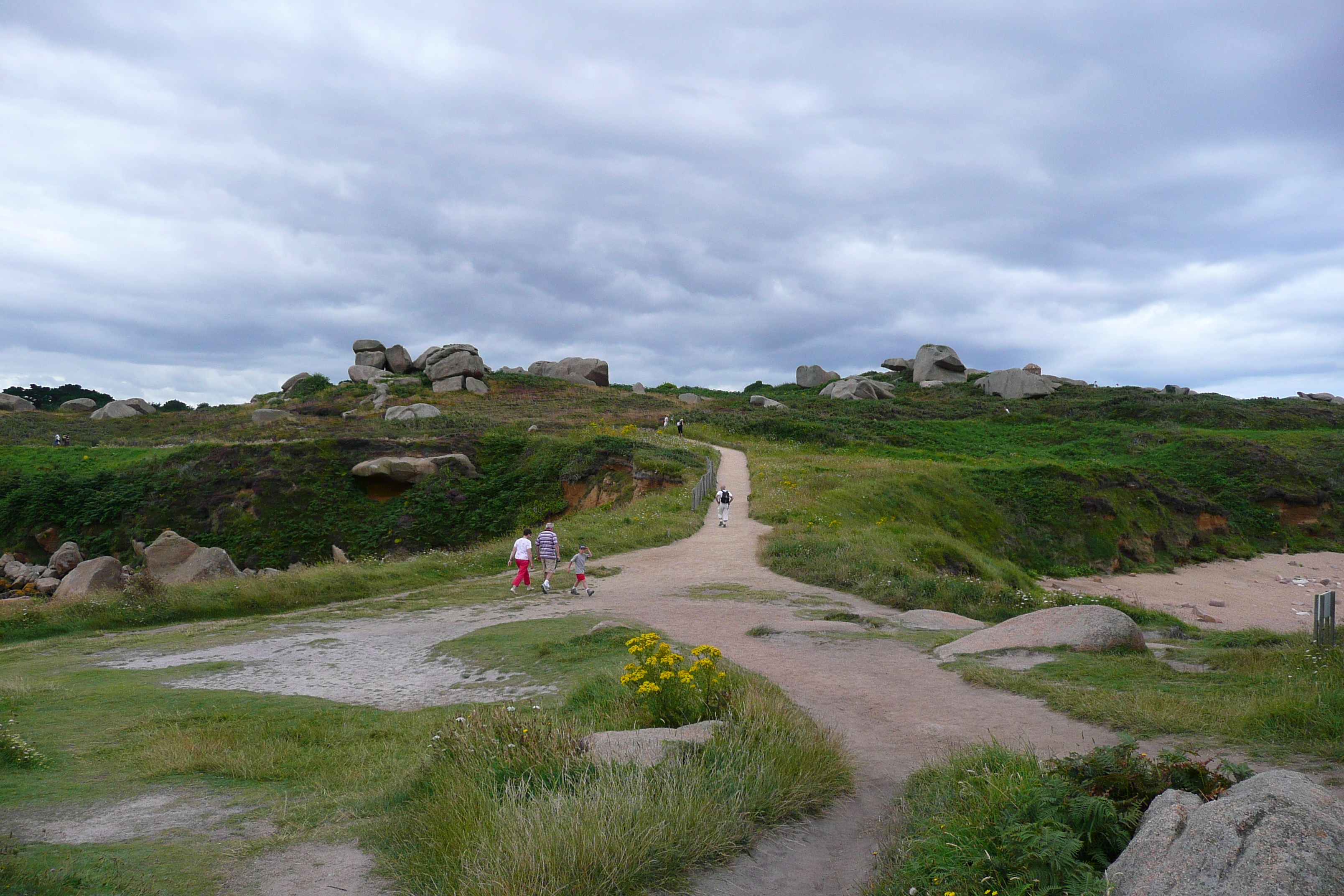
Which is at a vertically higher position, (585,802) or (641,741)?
(585,802)

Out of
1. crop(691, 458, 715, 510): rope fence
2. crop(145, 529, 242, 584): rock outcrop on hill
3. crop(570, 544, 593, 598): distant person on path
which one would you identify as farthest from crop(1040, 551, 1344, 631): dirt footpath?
crop(145, 529, 242, 584): rock outcrop on hill

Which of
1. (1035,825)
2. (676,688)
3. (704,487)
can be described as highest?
(704,487)

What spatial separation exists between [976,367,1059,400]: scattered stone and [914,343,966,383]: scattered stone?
760 cm

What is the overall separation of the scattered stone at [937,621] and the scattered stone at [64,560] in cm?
2638

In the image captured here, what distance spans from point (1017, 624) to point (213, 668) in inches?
449

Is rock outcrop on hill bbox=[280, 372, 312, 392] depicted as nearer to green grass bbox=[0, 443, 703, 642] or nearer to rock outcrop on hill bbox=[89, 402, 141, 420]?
rock outcrop on hill bbox=[89, 402, 141, 420]

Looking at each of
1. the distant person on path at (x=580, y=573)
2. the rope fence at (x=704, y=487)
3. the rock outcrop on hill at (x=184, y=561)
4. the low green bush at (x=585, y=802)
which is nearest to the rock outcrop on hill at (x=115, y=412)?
the rock outcrop on hill at (x=184, y=561)

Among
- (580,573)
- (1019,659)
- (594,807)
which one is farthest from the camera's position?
(580,573)

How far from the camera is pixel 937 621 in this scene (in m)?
13.4

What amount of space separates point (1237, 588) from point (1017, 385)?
46.6m

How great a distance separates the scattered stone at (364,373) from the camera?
7403cm

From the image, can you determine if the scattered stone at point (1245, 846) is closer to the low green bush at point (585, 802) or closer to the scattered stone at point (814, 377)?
the low green bush at point (585, 802)

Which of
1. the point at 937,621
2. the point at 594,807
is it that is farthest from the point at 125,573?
the point at 594,807

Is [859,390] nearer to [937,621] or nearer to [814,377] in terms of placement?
[814,377]
